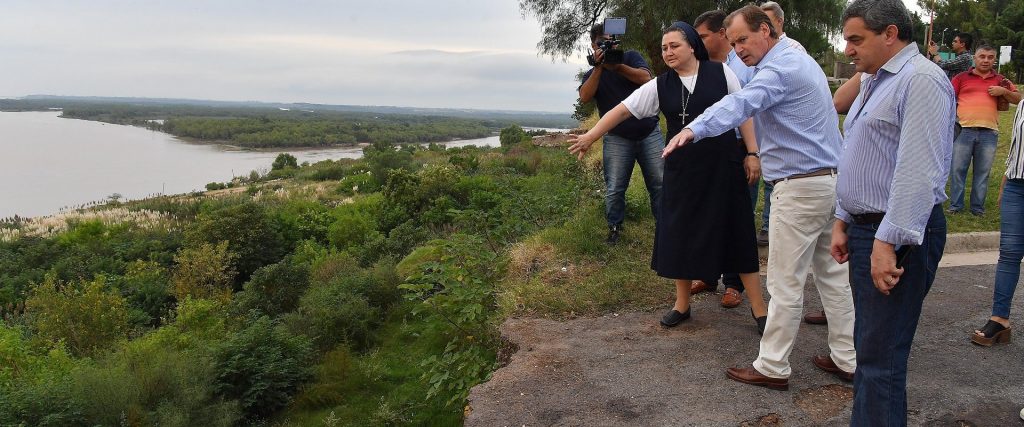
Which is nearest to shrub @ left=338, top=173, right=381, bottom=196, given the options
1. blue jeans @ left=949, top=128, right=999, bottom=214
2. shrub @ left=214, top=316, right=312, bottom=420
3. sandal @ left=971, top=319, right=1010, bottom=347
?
shrub @ left=214, top=316, right=312, bottom=420

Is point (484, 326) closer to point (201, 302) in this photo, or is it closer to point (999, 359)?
point (999, 359)

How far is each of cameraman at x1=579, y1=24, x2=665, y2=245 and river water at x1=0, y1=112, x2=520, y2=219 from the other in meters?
45.8

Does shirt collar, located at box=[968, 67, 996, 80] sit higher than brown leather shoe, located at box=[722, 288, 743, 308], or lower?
higher

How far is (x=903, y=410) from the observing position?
2.42m

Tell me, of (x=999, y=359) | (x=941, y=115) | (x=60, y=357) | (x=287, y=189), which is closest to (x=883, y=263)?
(x=941, y=115)

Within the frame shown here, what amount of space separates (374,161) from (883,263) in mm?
35691

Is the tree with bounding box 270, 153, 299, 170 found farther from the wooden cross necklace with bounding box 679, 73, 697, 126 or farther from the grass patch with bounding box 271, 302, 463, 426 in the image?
the wooden cross necklace with bounding box 679, 73, 697, 126

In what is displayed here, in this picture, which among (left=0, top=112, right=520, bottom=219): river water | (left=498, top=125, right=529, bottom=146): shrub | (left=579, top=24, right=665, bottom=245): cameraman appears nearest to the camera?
(left=579, top=24, right=665, bottom=245): cameraman

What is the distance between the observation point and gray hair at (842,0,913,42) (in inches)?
92.0

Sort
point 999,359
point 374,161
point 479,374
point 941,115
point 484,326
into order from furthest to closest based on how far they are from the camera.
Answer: point 374,161 < point 484,326 < point 479,374 < point 999,359 < point 941,115

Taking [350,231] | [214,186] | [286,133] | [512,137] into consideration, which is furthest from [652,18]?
[286,133]

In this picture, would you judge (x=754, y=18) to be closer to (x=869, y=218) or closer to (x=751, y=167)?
(x=751, y=167)

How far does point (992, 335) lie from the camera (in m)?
4.04

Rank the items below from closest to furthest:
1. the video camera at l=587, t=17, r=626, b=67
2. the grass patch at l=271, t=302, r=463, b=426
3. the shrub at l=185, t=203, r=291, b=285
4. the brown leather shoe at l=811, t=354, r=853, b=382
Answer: the brown leather shoe at l=811, t=354, r=853, b=382, the grass patch at l=271, t=302, r=463, b=426, the video camera at l=587, t=17, r=626, b=67, the shrub at l=185, t=203, r=291, b=285
